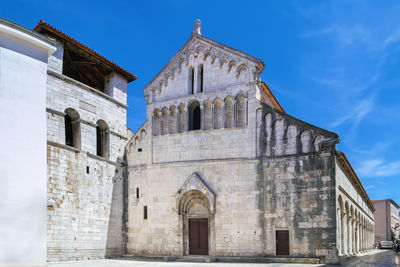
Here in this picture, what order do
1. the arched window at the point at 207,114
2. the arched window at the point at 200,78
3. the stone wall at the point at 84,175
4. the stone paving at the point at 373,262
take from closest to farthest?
the stone paving at the point at 373,262, the stone wall at the point at 84,175, the arched window at the point at 207,114, the arched window at the point at 200,78

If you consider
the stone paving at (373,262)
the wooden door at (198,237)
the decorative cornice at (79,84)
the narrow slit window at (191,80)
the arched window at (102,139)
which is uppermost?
the narrow slit window at (191,80)

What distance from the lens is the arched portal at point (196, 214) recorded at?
69.6ft

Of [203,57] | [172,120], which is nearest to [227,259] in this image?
[172,120]

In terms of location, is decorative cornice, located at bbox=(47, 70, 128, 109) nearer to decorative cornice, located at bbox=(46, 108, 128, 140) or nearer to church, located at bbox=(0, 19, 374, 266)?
church, located at bbox=(0, 19, 374, 266)

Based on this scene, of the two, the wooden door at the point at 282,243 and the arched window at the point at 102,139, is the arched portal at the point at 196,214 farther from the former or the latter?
the arched window at the point at 102,139

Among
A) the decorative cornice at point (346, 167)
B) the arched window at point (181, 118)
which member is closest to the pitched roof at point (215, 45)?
the arched window at point (181, 118)

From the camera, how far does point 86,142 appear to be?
21.3m

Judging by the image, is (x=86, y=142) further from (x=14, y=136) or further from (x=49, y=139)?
(x=14, y=136)

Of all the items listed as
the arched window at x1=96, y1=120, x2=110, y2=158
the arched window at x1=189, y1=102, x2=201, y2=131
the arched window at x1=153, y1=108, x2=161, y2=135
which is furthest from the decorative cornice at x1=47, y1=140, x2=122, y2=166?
the arched window at x1=189, y1=102, x2=201, y2=131

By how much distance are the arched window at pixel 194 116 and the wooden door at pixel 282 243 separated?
7.26 meters

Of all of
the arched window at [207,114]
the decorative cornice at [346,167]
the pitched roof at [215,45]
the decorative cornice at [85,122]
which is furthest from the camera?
the arched window at [207,114]

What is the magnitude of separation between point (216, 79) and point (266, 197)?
689 centimetres

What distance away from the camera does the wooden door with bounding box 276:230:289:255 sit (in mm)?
19406

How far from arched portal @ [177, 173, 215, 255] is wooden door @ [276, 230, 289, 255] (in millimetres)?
3342
